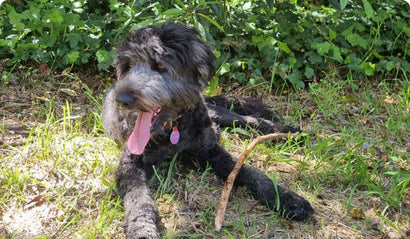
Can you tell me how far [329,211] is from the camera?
3.32m

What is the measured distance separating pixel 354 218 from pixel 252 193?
786mm

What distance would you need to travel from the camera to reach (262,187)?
343cm

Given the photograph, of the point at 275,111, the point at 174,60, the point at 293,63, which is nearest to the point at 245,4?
the point at 293,63

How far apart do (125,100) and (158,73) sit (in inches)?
14.1

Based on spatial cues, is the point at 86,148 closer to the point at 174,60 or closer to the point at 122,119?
the point at 122,119

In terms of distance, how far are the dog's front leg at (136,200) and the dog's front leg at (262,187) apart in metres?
0.62

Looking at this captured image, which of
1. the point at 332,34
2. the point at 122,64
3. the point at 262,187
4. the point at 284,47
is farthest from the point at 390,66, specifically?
the point at 122,64

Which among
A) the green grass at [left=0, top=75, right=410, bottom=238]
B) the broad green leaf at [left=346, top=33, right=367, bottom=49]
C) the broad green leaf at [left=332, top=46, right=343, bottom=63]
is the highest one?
the broad green leaf at [left=346, top=33, right=367, bottom=49]

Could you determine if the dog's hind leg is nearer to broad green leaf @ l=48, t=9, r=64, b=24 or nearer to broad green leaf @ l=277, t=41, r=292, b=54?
broad green leaf @ l=277, t=41, r=292, b=54

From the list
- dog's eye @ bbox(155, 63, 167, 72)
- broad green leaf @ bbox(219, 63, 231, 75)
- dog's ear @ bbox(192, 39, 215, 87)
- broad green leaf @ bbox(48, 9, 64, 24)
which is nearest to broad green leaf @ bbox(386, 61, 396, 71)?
broad green leaf @ bbox(219, 63, 231, 75)

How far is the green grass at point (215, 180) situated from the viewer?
3.14 metres

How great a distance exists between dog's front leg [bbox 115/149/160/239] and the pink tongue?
0.71ft

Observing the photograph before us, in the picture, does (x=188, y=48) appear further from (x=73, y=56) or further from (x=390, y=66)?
(x=390, y=66)

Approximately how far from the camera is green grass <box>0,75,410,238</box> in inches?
124
